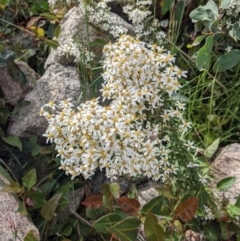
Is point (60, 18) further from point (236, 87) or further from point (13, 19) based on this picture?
point (236, 87)

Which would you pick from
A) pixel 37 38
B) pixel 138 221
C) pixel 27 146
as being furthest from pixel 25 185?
pixel 37 38

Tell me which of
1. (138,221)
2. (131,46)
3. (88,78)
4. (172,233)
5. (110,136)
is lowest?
(172,233)

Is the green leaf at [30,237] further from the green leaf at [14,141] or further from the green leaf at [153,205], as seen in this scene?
the green leaf at [14,141]

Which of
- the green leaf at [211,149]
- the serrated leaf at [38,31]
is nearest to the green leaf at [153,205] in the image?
the green leaf at [211,149]

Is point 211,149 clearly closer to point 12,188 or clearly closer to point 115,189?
point 115,189

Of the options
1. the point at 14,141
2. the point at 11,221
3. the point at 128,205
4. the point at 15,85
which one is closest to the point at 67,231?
the point at 11,221
